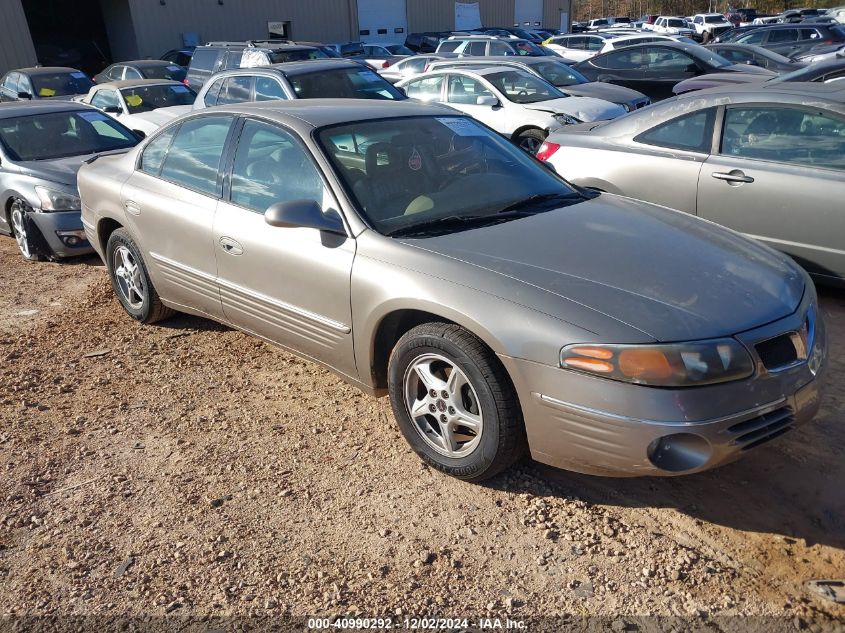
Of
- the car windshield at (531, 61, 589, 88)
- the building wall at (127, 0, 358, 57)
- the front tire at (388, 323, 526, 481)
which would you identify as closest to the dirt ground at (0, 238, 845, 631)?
the front tire at (388, 323, 526, 481)

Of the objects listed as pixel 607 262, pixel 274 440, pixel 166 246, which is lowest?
pixel 274 440

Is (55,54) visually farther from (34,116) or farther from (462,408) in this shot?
(462,408)

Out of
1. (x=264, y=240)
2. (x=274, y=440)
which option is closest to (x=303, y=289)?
(x=264, y=240)

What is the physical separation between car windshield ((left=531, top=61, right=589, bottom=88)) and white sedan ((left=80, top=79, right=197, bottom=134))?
600 cm

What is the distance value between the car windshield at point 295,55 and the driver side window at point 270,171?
29.7 ft

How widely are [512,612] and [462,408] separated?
900 millimetres

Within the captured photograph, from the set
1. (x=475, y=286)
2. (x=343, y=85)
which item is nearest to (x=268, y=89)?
(x=343, y=85)

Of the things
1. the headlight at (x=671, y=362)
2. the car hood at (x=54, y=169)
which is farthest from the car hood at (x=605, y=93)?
the headlight at (x=671, y=362)

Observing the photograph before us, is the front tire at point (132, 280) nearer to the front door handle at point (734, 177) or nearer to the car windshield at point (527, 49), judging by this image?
the front door handle at point (734, 177)

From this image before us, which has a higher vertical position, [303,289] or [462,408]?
[303,289]

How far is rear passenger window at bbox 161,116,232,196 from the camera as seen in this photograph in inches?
171

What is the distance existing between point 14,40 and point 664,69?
829 inches

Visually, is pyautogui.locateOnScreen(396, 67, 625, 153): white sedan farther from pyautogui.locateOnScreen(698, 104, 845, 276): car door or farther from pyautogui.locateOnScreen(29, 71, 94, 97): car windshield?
pyautogui.locateOnScreen(29, 71, 94, 97): car windshield

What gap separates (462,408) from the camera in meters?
3.21
